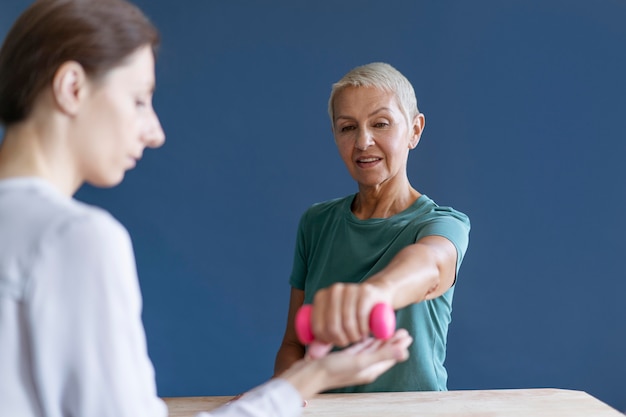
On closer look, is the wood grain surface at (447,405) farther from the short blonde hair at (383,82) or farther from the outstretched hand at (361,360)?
the short blonde hair at (383,82)

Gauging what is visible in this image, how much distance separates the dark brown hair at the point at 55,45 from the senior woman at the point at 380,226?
929 mm

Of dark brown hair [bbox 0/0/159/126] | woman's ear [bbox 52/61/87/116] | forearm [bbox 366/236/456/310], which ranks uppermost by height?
dark brown hair [bbox 0/0/159/126]

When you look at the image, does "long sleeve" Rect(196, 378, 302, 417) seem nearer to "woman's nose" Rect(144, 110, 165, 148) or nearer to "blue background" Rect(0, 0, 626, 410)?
"woman's nose" Rect(144, 110, 165, 148)

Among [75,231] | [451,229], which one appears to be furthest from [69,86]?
[451,229]

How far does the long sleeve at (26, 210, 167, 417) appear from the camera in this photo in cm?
78

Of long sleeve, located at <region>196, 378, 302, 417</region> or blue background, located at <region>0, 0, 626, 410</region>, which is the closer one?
long sleeve, located at <region>196, 378, 302, 417</region>

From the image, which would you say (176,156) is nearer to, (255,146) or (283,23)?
(255,146)

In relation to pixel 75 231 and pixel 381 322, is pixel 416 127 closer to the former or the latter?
pixel 381 322

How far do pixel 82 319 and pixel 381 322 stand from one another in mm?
453

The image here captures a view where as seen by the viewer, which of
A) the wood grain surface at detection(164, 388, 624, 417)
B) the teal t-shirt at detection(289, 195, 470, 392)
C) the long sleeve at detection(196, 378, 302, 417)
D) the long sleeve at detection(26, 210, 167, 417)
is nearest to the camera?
the long sleeve at detection(26, 210, 167, 417)

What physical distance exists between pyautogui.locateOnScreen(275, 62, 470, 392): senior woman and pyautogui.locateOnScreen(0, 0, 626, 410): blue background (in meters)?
1.11

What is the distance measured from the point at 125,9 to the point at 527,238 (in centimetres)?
264

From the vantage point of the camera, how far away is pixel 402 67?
3.21m

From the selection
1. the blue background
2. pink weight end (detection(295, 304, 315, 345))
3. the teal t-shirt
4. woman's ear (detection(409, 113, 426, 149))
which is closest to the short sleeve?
the teal t-shirt
